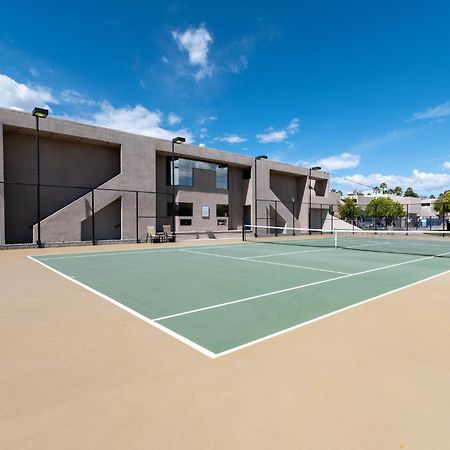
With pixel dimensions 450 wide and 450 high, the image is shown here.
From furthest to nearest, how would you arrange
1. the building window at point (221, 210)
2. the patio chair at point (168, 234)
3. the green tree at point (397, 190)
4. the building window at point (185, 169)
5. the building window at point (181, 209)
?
1. the green tree at point (397, 190)
2. the building window at point (221, 210)
3. the building window at point (185, 169)
4. the building window at point (181, 209)
5. the patio chair at point (168, 234)

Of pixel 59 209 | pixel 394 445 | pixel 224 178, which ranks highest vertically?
pixel 224 178

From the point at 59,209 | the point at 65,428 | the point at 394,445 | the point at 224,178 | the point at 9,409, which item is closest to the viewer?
the point at 394,445

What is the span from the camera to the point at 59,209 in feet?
63.3

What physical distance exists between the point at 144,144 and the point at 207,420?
20.8 metres

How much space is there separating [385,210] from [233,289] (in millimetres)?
56938

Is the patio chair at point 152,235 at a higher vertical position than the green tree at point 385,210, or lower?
lower

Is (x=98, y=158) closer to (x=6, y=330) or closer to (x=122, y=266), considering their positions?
(x=122, y=266)

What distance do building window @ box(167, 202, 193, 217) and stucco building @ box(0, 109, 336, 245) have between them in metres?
0.08

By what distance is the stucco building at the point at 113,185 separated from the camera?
17594 mm

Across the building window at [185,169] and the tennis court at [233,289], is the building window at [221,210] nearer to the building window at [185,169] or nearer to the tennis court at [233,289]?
the building window at [185,169]

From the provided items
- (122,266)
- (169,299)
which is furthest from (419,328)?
(122,266)

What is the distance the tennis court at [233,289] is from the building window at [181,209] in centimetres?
1251

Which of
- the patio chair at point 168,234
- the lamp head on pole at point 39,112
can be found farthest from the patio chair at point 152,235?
the lamp head on pole at point 39,112

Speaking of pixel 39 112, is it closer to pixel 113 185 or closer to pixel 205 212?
pixel 113 185
